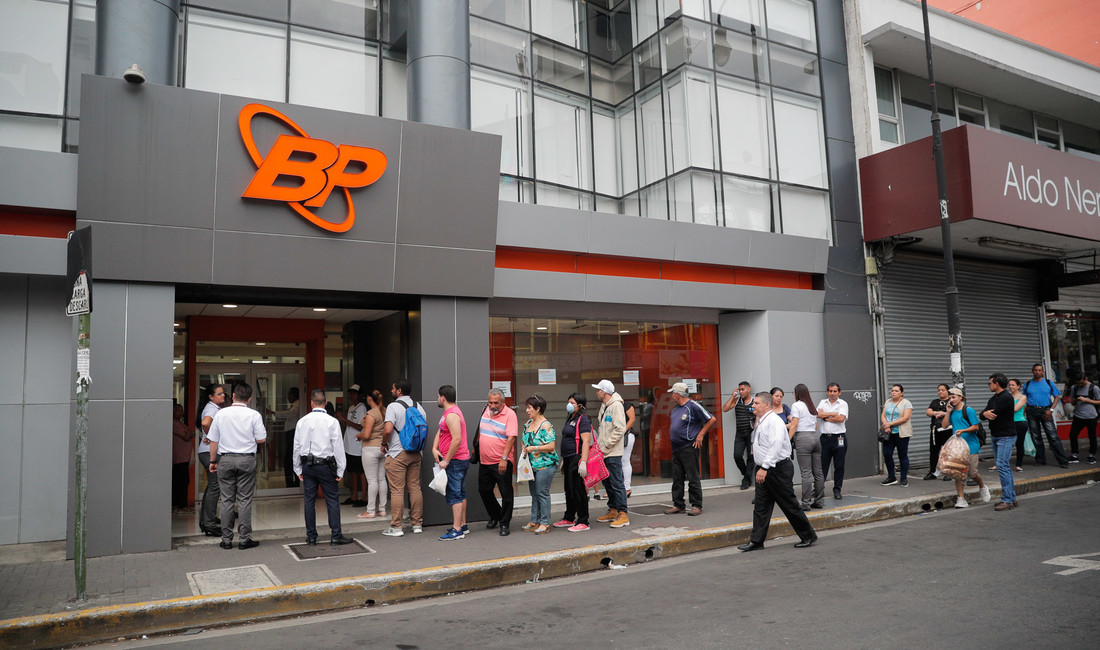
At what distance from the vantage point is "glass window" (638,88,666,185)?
1345 cm

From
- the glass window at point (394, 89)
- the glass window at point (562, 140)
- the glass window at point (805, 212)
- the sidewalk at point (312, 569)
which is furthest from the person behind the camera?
the glass window at point (805, 212)

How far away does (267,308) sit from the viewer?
11961 mm

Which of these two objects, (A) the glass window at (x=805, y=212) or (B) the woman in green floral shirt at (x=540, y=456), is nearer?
(B) the woman in green floral shirt at (x=540, y=456)

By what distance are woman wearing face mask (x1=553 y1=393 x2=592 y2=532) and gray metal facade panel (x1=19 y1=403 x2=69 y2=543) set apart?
622cm

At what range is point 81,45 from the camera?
953 cm

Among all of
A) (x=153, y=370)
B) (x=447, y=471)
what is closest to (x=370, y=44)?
(x=153, y=370)

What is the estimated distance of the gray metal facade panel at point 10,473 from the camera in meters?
8.72

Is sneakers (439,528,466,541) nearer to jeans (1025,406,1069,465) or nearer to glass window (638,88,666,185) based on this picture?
glass window (638,88,666,185)

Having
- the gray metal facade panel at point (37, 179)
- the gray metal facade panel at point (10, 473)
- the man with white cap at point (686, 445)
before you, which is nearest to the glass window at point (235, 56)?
the gray metal facade panel at point (37, 179)

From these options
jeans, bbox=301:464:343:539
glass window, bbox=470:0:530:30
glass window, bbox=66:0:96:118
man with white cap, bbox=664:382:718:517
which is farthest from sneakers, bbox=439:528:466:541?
glass window, bbox=470:0:530:30

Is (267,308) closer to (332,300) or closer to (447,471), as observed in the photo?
(332,300)

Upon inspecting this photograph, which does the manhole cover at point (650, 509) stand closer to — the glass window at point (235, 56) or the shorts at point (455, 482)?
the shorts at point (455, 482)

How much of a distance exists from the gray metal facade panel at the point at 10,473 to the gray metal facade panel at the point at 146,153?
2.79 meters

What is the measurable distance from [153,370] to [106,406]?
626mm
